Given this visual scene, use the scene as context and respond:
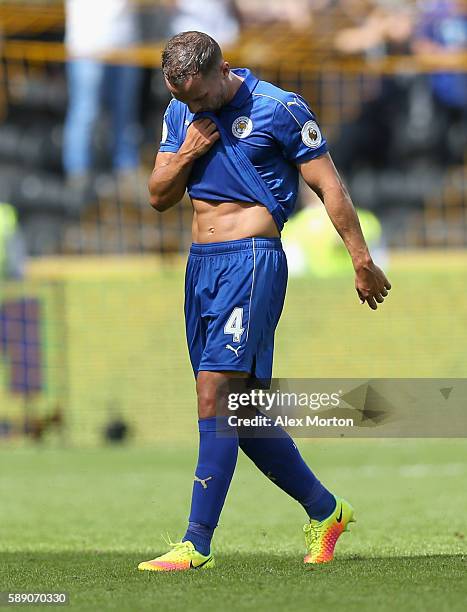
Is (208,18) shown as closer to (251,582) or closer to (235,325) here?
(235,325)

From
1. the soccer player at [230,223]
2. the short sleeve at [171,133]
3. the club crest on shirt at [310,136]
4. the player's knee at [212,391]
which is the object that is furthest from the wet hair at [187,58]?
the player's knee at [212,391]

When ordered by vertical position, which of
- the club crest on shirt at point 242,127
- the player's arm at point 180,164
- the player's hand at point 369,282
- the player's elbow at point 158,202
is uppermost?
the club crest on shirt at point 242,127

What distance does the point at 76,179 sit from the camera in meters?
14.4

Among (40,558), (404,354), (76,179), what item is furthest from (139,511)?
(76,179)

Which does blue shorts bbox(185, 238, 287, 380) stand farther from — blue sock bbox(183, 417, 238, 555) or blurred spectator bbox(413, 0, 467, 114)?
blurred spectator bbox(413, 0, 467, 114)

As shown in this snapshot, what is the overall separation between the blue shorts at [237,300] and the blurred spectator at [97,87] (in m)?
9.16

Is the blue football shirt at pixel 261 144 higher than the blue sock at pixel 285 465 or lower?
higher

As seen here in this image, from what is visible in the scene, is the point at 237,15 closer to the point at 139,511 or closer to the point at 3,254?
the point at 3,254

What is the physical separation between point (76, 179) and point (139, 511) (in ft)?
23.6

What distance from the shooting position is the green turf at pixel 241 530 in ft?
14.7

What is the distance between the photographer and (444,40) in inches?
579

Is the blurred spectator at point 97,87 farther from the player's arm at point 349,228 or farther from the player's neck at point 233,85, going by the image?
the player's arm at point 349,228

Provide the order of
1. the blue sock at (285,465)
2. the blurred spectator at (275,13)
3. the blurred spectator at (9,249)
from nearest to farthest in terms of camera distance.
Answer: the blue sock at (285,465)
the blurred spectator at (9,249)
the blurred spectator at (275,13)

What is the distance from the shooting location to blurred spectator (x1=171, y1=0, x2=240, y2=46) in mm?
14547
